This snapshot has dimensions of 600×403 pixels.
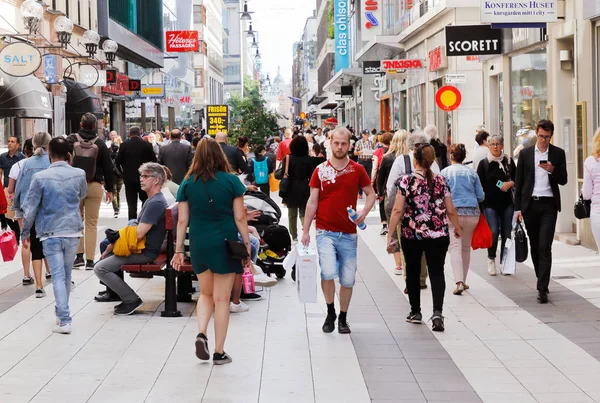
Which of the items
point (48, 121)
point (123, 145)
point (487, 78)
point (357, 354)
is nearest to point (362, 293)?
point (357, 354)

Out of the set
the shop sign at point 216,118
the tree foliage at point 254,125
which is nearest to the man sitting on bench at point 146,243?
the tree foliage at point 254,125

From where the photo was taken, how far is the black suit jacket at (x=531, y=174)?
428 inches

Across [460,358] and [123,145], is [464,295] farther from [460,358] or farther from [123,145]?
[123,145]

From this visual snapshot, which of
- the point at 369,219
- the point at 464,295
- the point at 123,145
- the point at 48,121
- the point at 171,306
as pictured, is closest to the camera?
the point at 171,306

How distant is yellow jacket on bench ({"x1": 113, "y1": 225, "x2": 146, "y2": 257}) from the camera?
409 inches

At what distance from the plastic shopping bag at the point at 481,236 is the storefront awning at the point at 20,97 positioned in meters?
17.5

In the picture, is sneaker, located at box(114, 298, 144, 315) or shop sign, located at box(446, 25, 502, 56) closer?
sneaker, located at box(114, 298, 144, 315)

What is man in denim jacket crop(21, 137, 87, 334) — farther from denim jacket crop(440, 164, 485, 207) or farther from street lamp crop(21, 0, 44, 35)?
street lamp crop(21, 0, 44, 35)

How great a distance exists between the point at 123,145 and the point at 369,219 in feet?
19.4

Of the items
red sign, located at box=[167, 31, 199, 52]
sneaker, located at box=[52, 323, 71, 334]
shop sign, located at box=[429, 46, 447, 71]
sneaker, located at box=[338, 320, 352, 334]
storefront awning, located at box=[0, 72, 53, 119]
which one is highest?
red sign, located at box=[167, 31, 199, 52]

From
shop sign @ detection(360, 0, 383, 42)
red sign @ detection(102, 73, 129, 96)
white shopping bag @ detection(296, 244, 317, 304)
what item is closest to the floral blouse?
white shopping bag @ detection(296, 244, 317, 304)

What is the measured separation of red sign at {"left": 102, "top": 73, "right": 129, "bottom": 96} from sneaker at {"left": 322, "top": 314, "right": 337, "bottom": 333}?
34634 mm

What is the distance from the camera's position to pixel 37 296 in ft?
37.8

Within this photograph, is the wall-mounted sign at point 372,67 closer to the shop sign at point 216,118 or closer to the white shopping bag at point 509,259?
the shop sign at point 216,118
